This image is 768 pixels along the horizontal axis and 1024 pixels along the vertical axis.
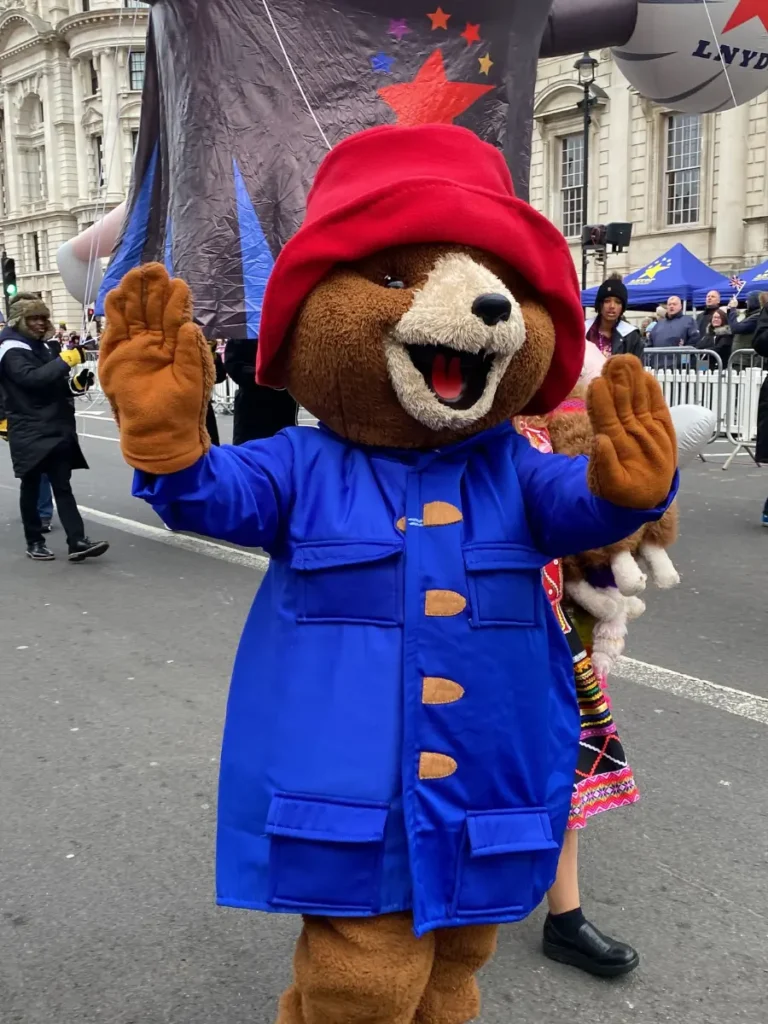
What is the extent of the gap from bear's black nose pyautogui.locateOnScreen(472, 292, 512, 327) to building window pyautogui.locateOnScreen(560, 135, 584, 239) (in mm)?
28497

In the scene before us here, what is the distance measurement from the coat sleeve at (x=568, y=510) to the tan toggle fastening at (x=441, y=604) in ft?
0.73

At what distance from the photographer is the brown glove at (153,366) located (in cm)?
161

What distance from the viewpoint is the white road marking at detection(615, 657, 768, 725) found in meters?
4.11

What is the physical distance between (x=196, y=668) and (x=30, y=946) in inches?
85.7

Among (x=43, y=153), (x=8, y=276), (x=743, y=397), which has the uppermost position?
(x=43, y=153)

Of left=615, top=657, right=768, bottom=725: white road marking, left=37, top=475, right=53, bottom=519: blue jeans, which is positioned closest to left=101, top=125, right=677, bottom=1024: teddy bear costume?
left=615, top=657, right=768, bottom=725: white road marking

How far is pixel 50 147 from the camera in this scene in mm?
41062

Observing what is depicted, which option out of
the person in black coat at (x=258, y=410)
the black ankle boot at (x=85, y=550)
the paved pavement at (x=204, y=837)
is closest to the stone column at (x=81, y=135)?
the person in black coat at (x=258, y=410)

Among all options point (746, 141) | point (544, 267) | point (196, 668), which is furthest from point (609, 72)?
point (544, 267)

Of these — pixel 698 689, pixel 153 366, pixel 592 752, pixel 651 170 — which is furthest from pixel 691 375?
pixel 651 170

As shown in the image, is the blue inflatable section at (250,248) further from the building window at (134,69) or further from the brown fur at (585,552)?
the brown fur at (585,552)

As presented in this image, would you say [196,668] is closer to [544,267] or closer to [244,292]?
[244,292]

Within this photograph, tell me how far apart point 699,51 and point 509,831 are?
622cm

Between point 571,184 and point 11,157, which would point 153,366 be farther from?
point 11,157
